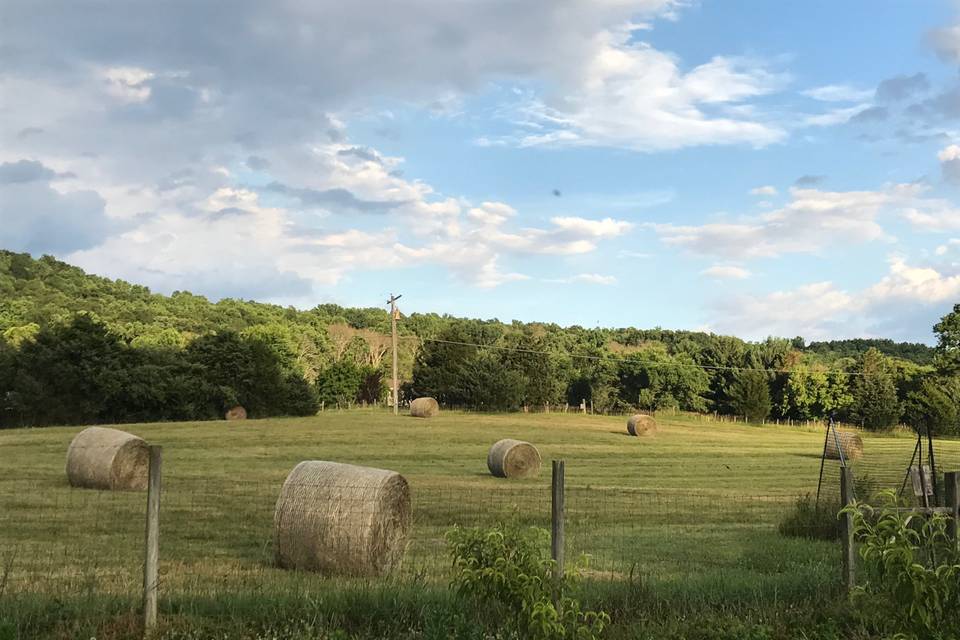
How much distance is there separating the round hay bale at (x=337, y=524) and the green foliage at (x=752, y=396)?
73.4 metres

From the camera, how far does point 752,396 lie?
81.8 meters

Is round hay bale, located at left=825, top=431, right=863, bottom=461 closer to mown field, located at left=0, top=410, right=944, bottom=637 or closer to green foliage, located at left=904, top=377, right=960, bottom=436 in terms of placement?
mown field, located at left=0, top=410, right=944, bottom=637

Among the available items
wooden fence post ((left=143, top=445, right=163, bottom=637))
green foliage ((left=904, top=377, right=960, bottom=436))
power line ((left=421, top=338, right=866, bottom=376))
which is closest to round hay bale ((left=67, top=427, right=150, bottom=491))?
wooden fence post ((left=143, top=445, right=163, bottom=637))

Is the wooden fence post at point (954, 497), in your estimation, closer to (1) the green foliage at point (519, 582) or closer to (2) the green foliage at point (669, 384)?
(1) the green foliage at point (519, 582)

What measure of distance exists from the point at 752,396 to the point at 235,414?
47.3 meters

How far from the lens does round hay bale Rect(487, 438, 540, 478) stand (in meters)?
30.8

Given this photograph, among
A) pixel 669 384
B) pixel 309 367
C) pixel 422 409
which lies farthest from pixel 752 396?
pixel 309 367

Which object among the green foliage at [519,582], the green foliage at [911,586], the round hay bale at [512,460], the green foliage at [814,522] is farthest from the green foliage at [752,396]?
the green foliage at [519,582]

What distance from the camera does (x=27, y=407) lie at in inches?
2140

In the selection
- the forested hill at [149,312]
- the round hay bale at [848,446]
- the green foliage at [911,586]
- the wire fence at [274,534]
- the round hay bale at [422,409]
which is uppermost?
the forested hill at [149,312]

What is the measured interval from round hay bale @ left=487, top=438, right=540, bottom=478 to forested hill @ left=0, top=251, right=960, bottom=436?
2592 centimetres

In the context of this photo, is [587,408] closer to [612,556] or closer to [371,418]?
[371,418]

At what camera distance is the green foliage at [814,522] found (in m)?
15.2

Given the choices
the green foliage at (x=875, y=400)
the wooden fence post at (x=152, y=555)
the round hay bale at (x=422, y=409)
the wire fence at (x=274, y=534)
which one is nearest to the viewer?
the wooden fence post at (x=152, y=555)
